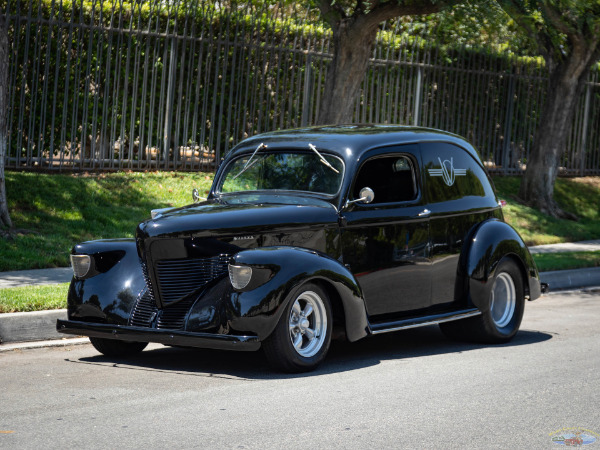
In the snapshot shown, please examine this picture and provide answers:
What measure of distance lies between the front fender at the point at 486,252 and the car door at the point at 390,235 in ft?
1.55

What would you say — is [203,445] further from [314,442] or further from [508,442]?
[508,442]

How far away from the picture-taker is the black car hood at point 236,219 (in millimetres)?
6781

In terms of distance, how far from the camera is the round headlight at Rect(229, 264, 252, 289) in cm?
648

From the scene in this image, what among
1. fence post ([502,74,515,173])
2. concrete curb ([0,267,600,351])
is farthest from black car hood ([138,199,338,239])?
fence post ([502,74,515,173])

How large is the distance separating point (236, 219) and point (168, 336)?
96cm

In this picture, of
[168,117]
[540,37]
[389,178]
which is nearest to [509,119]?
[540,37]

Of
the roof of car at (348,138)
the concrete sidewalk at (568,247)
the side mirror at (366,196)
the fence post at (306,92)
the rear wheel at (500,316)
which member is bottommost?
the concrete sidewalk at (568,247)

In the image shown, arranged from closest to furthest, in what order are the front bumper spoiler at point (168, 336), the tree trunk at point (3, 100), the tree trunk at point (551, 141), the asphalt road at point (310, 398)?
the asphalt road at point (310, 398)
the front bumper spoiler at point (168, 336)
the tree trunk at point (3, 100)
the tree trunk at point (551, 141)

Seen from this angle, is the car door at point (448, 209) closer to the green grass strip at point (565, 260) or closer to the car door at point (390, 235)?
the car door at point (390, 235)

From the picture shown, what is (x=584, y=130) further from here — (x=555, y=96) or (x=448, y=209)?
(x=448, y=209)

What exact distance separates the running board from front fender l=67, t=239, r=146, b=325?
5.99ft

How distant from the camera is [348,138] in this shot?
7805mm

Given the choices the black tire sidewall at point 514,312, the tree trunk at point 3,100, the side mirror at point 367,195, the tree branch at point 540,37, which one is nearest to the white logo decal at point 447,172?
the black tire sidewall at point 514,312

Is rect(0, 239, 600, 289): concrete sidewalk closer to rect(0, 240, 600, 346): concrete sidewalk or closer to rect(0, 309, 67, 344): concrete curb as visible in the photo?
rect(0, 240, 600, 346): concrete sidewalk
